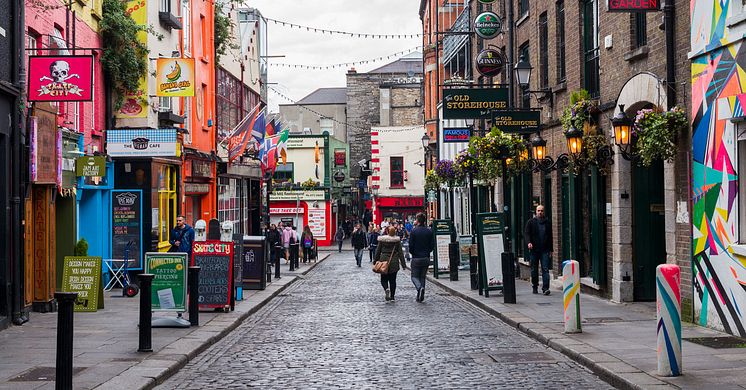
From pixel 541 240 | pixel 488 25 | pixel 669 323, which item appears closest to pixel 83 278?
pixel 541 240

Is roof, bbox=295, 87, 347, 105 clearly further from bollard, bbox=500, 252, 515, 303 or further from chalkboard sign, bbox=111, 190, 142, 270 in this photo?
bollard, bbox=500, 252, 515, 303

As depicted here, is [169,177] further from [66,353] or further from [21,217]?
[66,353]

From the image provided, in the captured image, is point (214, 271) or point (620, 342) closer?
point (620, 342)

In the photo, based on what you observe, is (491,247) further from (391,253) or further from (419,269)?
(391,253)

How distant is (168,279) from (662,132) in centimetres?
771

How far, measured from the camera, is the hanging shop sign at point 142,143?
2353 cm

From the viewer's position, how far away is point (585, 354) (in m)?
11.7

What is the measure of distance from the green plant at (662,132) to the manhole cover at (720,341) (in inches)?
122

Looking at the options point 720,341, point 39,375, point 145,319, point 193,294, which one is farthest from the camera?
point 193,294

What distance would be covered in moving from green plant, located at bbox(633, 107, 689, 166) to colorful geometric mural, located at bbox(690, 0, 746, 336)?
29cm

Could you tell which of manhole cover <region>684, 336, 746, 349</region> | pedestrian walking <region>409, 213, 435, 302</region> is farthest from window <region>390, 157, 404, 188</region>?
manhole cover <region>684, 336, 746, 349</region>

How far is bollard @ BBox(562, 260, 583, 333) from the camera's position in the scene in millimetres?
13625

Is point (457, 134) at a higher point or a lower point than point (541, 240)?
higher

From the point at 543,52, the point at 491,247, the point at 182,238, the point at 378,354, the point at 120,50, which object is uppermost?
the point at 543,52
